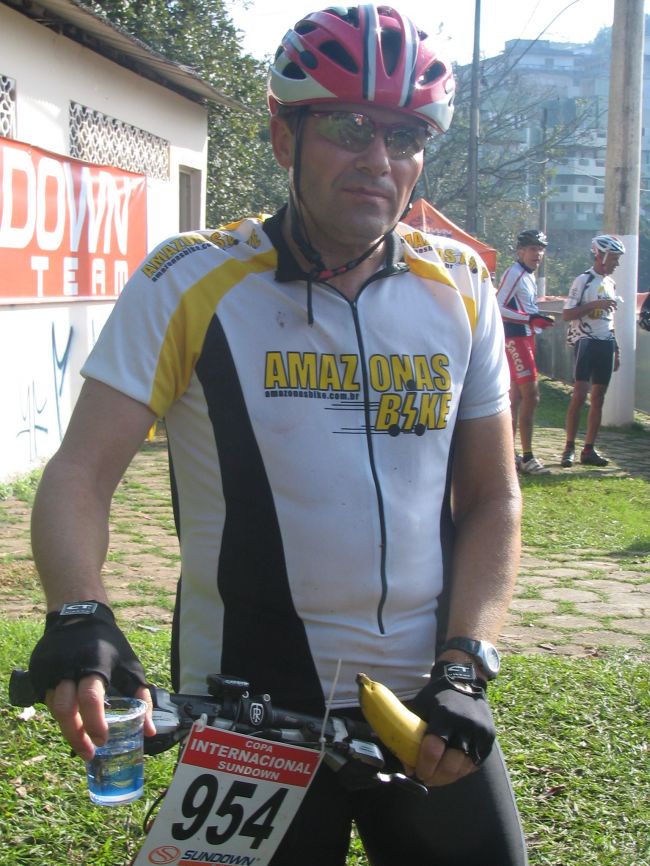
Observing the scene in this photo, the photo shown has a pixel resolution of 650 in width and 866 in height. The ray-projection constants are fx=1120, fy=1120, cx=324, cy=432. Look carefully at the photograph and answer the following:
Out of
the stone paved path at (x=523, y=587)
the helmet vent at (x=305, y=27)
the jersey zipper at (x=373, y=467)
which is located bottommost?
the stone paved path at (x=523, y=587)

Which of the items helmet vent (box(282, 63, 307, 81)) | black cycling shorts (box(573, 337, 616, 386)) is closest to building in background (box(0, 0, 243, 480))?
black cycling shorts (box(573, 337, 616, 386))

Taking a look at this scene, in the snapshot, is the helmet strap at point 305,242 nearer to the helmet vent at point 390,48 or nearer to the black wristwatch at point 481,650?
the helmet vent at point 390,48

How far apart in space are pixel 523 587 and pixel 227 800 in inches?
209

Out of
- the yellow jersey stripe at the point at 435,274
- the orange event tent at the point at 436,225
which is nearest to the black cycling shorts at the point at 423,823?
the yellow jersey stripe at the point at 435,274

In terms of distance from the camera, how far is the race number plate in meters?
1.82

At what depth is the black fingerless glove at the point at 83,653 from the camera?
1.68 metres

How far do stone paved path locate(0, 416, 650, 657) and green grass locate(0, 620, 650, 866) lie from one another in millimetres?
603

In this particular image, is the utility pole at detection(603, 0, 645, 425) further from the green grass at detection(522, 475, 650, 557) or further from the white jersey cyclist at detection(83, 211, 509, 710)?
the white jersey cyclist at detection(83, 211, 509, 710)

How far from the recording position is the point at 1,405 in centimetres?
890

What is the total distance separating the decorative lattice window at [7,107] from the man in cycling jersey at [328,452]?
23.3 feet

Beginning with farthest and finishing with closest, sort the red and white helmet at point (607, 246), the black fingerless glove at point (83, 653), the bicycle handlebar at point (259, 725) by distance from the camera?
the red and white helmet at point (607, 246) → the bicycle handlebar at point (259, 725) → the black fingerless glove at point (83, 653)

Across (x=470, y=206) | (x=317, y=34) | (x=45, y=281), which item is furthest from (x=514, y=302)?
(x=470, y=206)

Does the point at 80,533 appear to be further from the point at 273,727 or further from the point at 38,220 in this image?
the point at 38,220

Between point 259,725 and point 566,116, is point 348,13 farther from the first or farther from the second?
point 566,116
